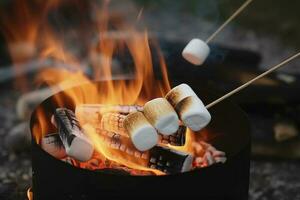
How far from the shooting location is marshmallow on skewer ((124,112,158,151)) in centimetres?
203

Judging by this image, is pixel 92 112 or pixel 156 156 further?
pixel 92 112

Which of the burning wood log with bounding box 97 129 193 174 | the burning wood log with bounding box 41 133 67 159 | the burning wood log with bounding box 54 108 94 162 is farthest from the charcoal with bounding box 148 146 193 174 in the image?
the burning wood log with bounding box 41 133 67 159

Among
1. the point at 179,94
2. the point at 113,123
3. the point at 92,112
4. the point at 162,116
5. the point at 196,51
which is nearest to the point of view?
the point at 162,116

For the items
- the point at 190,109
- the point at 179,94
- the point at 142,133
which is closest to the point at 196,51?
the point at 179,94

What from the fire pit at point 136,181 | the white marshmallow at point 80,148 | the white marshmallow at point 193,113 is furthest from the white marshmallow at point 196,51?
the white marshmallow at point 80,148

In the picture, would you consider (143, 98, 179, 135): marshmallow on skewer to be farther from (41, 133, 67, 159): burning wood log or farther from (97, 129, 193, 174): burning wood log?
(41, 133, 67, 159): burning wood log

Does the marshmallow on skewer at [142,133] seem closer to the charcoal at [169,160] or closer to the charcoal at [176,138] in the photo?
the charcoal at [169,160]

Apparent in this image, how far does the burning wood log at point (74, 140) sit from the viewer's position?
2.12 metres

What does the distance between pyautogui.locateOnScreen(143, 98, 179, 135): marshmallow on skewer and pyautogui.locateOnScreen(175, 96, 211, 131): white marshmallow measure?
0.16 ft

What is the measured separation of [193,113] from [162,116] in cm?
12

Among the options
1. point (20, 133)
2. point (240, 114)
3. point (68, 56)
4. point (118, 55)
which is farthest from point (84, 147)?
point (68, 56)

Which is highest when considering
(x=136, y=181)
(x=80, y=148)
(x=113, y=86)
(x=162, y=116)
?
(x=113, y=86)

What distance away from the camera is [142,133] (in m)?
2.03

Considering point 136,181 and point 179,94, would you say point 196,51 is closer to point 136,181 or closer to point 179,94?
point 179,94
